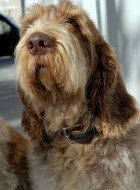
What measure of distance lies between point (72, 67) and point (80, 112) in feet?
1.32

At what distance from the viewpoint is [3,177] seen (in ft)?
9.16

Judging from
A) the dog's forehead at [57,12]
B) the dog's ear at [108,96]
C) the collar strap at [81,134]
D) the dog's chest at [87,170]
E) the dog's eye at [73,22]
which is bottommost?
the dog's chest at [87,170]

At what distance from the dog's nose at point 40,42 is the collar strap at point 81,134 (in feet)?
2.15

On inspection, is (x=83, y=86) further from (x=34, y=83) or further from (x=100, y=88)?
(x=34, y=83)

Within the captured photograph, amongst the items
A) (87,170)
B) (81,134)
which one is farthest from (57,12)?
(87,170)

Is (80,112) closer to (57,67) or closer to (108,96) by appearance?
(108,96)

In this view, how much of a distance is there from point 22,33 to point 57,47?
0.62 m

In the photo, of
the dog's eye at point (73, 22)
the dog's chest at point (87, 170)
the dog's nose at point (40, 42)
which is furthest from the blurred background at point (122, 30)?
the dog's chest at point (87, 170)

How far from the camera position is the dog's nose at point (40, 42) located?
2160 mm

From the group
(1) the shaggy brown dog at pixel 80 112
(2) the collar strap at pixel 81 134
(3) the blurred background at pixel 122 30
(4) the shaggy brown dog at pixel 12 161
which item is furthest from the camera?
(3) the blurred background at pixel 122 30

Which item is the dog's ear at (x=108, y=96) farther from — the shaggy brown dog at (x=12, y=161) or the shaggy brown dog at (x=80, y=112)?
the shaggy brown dog at (x=12, y=161)

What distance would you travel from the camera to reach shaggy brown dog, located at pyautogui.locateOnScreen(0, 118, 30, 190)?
111 inches

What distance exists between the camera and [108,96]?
98.4 inches

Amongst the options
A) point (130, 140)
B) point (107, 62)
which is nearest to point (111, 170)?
point (130, 140)
